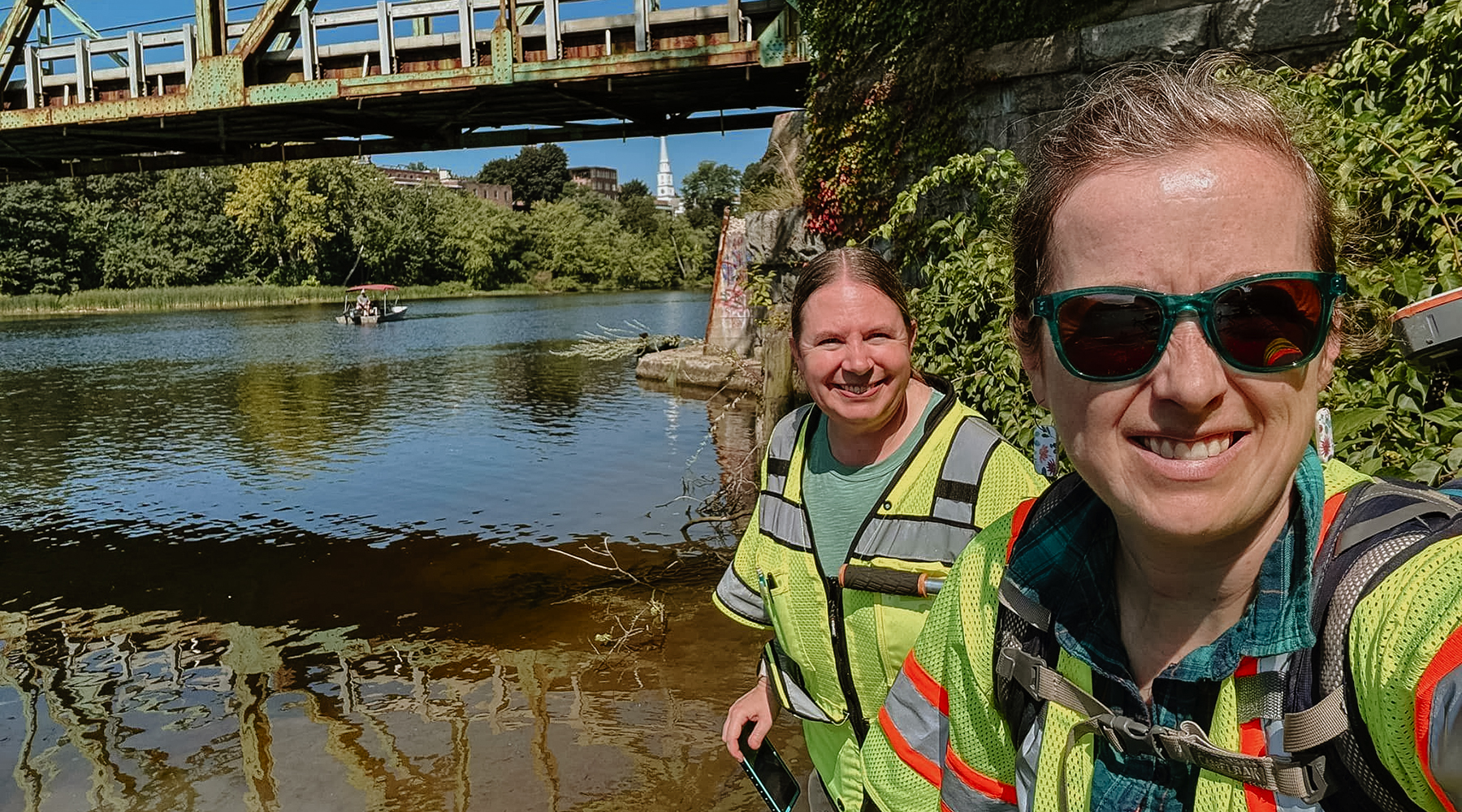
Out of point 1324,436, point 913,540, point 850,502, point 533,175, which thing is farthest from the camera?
point 533,175

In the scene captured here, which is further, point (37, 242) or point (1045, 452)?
point (37, 242)

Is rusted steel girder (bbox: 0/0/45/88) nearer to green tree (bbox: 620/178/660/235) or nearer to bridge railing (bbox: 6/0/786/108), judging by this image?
bridge railing (bbox: 6/0/786/108)

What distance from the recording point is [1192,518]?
3.46 feet

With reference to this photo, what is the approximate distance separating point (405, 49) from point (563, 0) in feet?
7.39

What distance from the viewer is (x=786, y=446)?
281cm

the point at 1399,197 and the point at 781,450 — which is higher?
the point at 1399,197

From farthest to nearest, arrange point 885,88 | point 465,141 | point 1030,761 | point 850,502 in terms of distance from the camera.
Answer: point 465,141 → point 885,88 → point 850,502 → point 1030,761

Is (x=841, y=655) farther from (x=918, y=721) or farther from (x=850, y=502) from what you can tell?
(x=918, y=721)

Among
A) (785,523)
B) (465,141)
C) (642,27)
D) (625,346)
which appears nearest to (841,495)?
(785,523)

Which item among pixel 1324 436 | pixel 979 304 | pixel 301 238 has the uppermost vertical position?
pixel 301 238

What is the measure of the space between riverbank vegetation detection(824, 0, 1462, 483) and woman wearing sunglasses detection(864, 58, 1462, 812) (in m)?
0.26

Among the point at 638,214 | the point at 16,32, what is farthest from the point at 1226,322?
the point at 638,214

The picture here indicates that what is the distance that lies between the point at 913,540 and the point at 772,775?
720 millimetres

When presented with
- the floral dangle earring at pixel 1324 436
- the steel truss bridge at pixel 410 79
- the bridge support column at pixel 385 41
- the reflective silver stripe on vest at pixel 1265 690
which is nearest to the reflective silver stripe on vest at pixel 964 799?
the reflective silver stripe on vest at pixel 1265 690
